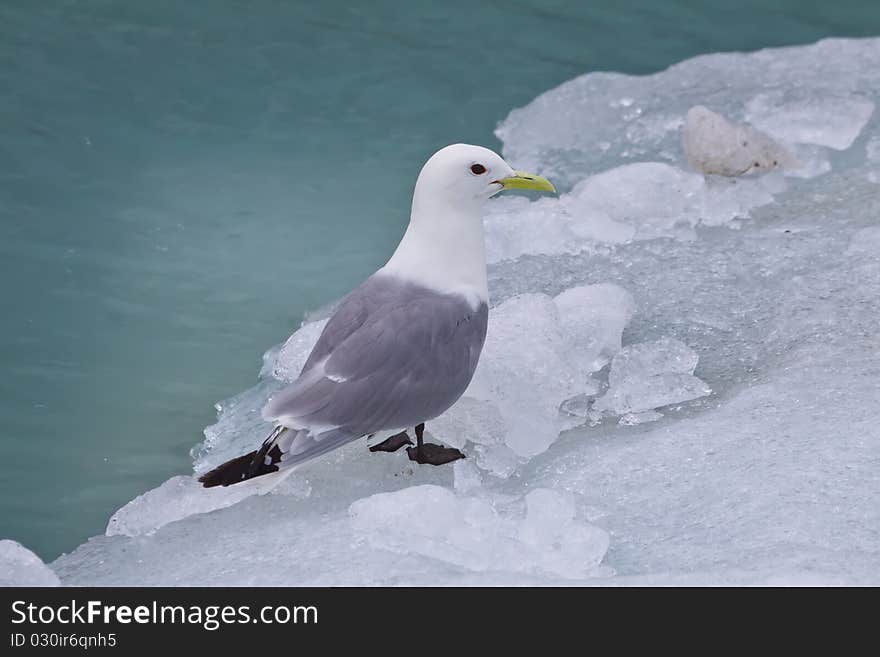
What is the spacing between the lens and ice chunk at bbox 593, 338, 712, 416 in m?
3.01

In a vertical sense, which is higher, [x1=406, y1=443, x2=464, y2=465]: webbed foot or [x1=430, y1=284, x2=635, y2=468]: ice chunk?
[x1=430, y1=284, x2=635, y2=468]: ice chunk

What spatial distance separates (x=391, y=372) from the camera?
8.58ft

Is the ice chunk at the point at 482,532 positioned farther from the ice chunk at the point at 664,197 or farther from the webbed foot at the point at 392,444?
the ice chunk at the point at 664,197

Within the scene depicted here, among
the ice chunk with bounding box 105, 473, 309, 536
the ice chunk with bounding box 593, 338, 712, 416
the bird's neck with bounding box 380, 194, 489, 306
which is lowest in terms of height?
the ice chunk with bounding box 105, 473, 309, 536

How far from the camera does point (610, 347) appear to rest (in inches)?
127

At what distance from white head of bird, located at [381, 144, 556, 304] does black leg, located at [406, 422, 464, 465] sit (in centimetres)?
33

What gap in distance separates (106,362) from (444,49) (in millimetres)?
2825

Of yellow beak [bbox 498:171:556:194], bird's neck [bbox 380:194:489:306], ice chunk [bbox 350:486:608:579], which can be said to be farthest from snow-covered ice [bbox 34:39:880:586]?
yellow beak [bbox 498:171:556:194]

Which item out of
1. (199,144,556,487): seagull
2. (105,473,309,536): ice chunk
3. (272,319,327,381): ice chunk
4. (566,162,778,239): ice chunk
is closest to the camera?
(199,144,556,487): seagull

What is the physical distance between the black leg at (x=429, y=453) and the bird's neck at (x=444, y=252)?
0.32 meters

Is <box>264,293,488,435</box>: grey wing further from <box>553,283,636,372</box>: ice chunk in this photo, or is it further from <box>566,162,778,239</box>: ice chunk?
<box>566,162,778,239</box>: ice chunk

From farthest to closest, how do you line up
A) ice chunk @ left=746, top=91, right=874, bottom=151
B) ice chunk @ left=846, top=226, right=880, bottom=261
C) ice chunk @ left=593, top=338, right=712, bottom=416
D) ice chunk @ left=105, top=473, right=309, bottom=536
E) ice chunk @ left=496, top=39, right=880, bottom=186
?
ice chunk @ left=496, top=39, right=880, bottom=186
ice chunk @ left=746, top=91, right=874, bottom=151
ice chunk @ left=846, top=226, right=880, bottom=261
ice chunk @ left=593, top=338, right=712, bottom=416
ice chunk @ left=105, top=473, right=309, bottom=536

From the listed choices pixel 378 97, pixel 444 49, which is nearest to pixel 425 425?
pixel 378 97

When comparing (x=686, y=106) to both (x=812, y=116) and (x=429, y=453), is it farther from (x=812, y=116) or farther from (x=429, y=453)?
(x=429, y=453)
